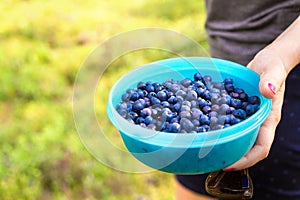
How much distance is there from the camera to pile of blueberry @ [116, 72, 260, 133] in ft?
3.00

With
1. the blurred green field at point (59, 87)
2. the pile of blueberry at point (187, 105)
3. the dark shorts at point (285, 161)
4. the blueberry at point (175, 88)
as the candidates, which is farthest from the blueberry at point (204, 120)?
the blurred green field at point (59, 87)

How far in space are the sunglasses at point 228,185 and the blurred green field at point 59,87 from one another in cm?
78

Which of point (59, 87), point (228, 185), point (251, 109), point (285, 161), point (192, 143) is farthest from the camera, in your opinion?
point (59, 87)

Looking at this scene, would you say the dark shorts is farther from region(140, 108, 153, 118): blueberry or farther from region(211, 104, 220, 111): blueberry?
region(140, 108, 153, 118): blueberry

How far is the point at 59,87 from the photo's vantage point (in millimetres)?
2303

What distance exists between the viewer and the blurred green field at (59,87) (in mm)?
1839

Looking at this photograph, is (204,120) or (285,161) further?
(285,161)

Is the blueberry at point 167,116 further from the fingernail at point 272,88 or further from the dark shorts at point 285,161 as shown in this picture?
the dark shorts at point 285,161

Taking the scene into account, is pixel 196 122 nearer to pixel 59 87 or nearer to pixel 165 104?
pixel 165 104

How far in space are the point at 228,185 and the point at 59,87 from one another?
1.36m

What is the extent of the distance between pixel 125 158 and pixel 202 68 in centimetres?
81

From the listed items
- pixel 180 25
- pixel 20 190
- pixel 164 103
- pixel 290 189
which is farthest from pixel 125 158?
pixel 180 25

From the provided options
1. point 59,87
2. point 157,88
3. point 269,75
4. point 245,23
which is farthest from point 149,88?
point 59,87

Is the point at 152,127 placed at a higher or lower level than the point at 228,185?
higher
